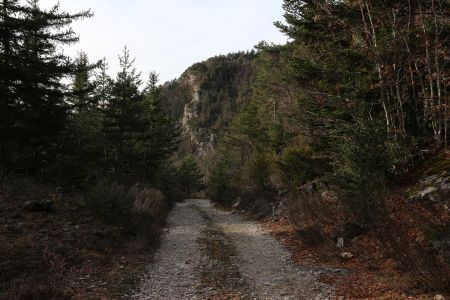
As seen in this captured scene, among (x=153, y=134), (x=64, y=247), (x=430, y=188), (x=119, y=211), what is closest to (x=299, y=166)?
(x=430, y=188)

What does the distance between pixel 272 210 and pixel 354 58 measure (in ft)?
30.2

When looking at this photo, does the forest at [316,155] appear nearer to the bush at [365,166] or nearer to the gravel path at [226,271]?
the bush at [365,166]

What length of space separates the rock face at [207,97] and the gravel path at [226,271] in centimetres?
13180

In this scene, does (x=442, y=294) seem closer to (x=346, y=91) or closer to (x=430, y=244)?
(x=430, y=244)

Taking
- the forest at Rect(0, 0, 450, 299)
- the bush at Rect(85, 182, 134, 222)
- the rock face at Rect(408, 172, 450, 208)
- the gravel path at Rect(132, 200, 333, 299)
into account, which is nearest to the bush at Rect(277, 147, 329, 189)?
the forest at Rect(0, 0, 450, 299)

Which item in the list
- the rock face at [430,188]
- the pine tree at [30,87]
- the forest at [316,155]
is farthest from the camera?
the pine tree at [30,87]

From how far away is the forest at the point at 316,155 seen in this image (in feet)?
31.1

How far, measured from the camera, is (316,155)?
18609 millimetres

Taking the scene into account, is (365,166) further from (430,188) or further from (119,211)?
(119,211)

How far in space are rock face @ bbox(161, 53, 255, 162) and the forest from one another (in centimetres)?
12552

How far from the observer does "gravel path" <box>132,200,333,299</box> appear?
27.1 feet

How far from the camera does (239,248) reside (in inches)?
521

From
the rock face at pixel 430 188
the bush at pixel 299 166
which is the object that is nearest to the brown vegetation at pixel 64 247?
the bush at pixel 299 166

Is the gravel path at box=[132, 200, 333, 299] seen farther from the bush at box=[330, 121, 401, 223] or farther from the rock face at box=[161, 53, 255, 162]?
the rock face at box=[161, 53, 255, 162]
